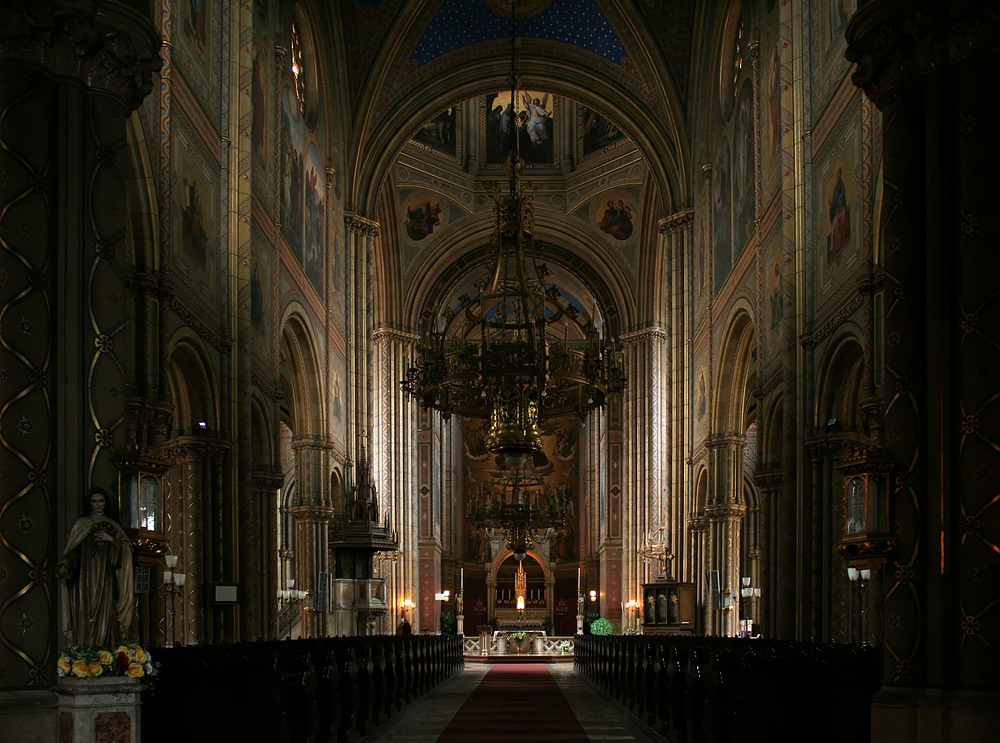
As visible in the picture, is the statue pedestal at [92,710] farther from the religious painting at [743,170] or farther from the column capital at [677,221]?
the column capital at [677,221]

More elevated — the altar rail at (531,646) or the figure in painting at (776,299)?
the figure in painting at (776,299)

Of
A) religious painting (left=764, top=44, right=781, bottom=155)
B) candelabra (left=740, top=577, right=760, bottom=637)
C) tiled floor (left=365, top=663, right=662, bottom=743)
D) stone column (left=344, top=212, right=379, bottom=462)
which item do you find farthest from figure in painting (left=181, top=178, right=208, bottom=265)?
stone column (left=344, top=212, right=379, bottom=462)

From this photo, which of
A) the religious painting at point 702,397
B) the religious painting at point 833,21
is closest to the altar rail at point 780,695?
the religious painting at point 833,21

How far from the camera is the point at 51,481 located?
8555 mm

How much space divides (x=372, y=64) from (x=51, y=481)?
81.0 feet

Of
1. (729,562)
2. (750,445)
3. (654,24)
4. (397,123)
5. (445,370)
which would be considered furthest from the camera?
(750,445)

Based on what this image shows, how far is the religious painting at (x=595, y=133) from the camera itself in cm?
4191

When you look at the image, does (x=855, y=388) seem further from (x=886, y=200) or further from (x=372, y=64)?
(x=372, y=64)

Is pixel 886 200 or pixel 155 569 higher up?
pixel 886 200

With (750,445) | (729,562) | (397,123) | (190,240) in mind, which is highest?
(397,123)

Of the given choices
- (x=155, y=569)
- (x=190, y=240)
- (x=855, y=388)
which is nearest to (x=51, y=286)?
(x=155, y=569)

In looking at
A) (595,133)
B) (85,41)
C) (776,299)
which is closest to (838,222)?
(776,299)

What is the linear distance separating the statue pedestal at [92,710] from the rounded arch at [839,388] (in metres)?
11.5

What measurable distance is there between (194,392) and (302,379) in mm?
9033
